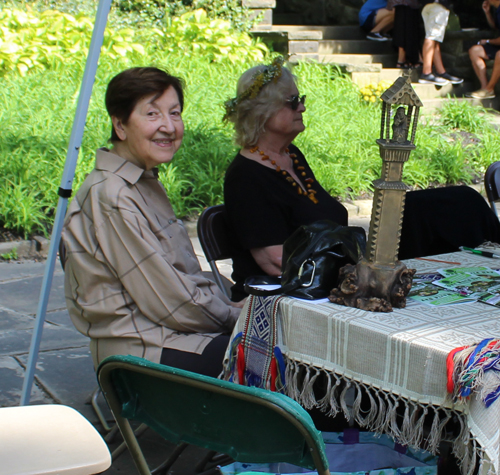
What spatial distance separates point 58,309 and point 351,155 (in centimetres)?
374

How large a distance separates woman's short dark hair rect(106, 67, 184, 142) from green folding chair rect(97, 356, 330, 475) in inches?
51.7

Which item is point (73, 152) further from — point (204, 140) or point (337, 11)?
point (337, 11)

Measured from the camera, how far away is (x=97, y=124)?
266 inches

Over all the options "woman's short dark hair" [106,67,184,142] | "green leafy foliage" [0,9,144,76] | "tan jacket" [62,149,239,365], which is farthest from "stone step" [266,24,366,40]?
"tan jacket" [62,149,239,365]

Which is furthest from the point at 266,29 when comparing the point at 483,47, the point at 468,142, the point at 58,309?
the point at 58,309

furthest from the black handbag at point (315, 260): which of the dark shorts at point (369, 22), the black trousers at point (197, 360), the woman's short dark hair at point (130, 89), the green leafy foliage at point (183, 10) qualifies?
the dark shorts at point (369, 22)

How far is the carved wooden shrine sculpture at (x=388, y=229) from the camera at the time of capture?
194 cm

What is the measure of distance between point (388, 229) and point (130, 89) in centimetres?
111

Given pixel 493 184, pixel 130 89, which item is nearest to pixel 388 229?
pixel 130 89

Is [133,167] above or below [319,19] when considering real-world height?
below

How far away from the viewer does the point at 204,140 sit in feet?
22.6

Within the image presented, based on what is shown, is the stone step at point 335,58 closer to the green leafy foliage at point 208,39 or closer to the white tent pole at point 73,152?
the green leafy foliage at point 208,39

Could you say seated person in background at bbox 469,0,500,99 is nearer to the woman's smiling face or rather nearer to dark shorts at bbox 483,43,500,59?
dark shorts at bbox 483,43,500,59

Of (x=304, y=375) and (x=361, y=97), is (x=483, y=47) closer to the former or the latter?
(x=361, y=97)
